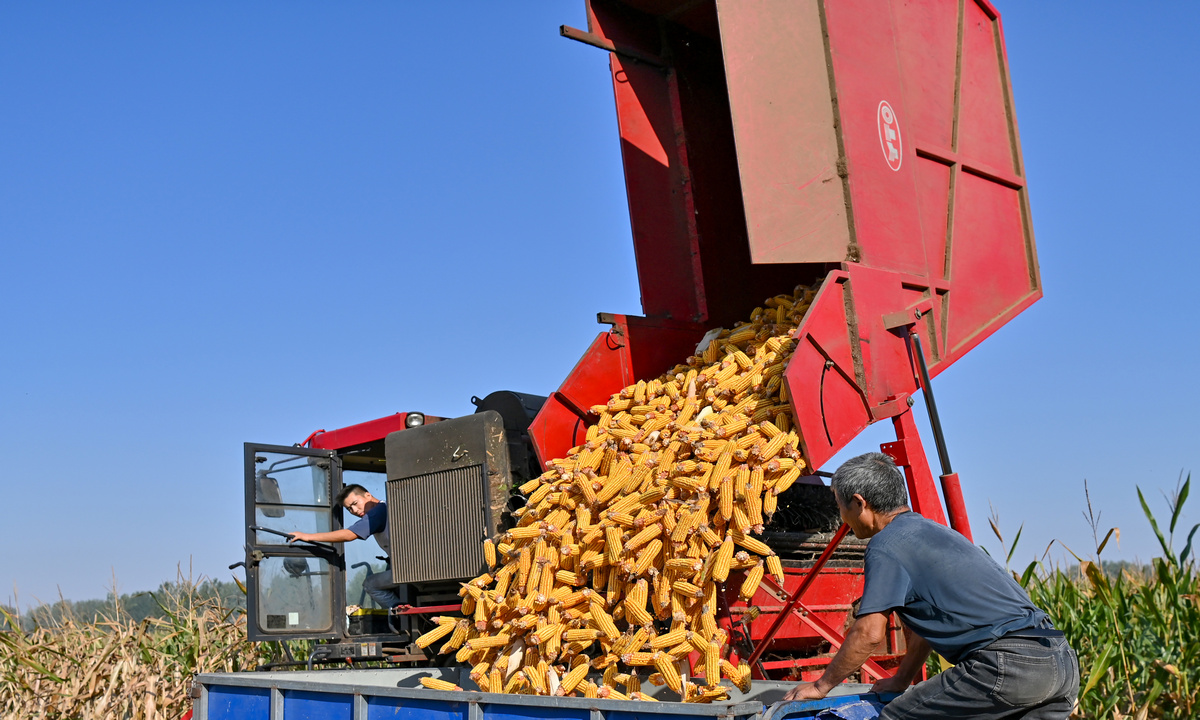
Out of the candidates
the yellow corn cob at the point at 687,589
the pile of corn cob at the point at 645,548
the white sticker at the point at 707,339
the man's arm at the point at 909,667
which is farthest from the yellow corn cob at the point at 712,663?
the white sticker at the point at 707,339

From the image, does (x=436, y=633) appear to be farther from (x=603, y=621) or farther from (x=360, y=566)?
(x=360, y=566)

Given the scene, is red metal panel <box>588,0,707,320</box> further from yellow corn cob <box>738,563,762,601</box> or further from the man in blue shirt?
yellow corn cob <box>738,563,762,601</box>

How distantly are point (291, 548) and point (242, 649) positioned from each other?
3457 mm

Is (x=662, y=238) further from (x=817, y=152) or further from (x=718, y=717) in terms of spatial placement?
(x=718, y=717)

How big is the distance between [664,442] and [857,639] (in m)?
1.98

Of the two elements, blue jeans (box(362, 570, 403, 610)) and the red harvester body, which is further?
blue jeans (box(362, 570, 403, 610))

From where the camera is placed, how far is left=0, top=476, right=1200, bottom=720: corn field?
6.22 meters

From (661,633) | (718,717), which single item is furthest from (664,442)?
(718,717)

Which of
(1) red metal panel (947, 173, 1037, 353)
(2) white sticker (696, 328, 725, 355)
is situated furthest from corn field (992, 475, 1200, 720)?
(2) white sticker (696, 328, 725, 355)

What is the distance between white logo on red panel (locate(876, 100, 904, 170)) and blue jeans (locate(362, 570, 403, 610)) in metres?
3.99

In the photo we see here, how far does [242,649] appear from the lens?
9.54 metres

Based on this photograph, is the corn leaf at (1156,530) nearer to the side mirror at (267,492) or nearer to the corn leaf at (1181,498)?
the corn leaf at (1181,498)

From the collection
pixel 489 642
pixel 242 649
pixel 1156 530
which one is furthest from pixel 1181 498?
pixel 242 649

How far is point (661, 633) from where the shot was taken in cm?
488
